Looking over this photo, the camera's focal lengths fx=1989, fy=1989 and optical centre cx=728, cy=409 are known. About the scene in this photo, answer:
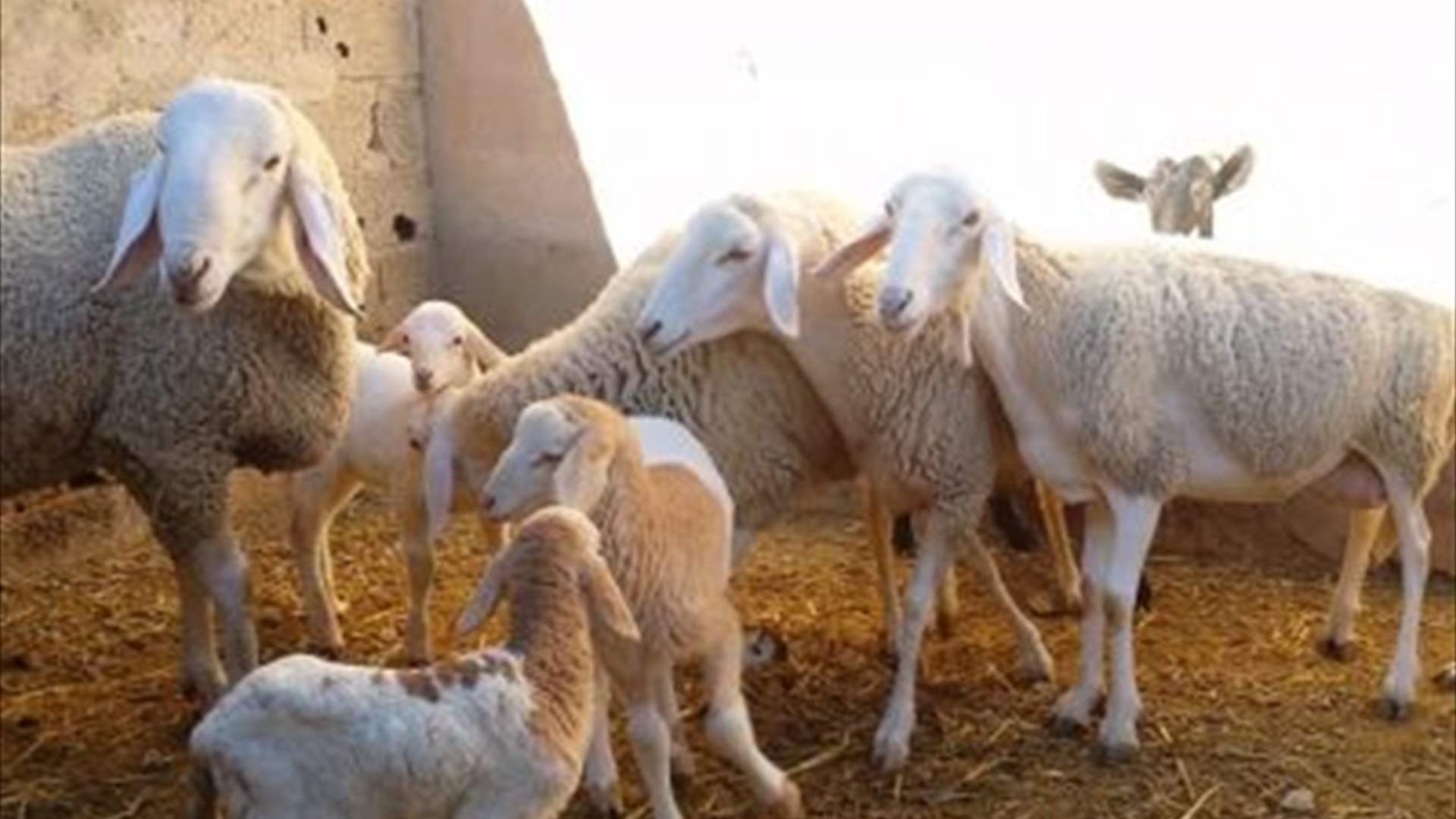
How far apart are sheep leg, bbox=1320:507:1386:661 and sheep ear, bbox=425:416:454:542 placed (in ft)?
8.24

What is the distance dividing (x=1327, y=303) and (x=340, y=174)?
2406 millimetres

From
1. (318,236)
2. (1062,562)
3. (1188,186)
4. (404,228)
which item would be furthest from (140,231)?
(1188,186)

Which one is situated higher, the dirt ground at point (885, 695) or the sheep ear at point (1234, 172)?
the sheep ear at point (1234, 172)

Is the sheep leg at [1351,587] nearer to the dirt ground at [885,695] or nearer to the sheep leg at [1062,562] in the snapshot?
the dirt ground at [885,695]

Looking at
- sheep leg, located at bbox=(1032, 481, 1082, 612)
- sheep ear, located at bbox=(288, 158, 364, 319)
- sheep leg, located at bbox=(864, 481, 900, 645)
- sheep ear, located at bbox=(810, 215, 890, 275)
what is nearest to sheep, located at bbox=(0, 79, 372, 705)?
sheep ear, located at bbox=(288, 158, 364, 319)

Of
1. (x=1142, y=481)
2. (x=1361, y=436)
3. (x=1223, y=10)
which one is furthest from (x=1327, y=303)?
(x=1223, y=10)

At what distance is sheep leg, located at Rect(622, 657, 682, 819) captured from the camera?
3850mm

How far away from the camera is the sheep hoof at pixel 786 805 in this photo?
4.17 m

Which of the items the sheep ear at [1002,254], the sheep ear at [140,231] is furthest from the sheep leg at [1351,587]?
the sheep ear at [140,231]

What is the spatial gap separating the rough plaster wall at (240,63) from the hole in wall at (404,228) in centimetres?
1

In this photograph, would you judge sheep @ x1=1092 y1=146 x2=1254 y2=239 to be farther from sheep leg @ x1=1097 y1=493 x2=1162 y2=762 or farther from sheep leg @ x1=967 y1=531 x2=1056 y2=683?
sheep leg @ x1=1097 y1=493 x2=1162 y2=762

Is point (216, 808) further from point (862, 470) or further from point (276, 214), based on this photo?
point (862, 470)

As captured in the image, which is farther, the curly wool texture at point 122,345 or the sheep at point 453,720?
the curly wool texture at point 122,345

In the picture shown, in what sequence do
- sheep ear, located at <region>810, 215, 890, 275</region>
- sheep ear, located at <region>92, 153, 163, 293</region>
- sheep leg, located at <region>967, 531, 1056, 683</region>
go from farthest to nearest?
1. sheep leg, located at <region>967, 531, 1056, 683</region>
2. sheep ear, located at <region>810, 215, 890, 275</region>
3. sheep ear, located at <region>92, 153, 163, 293</region>
